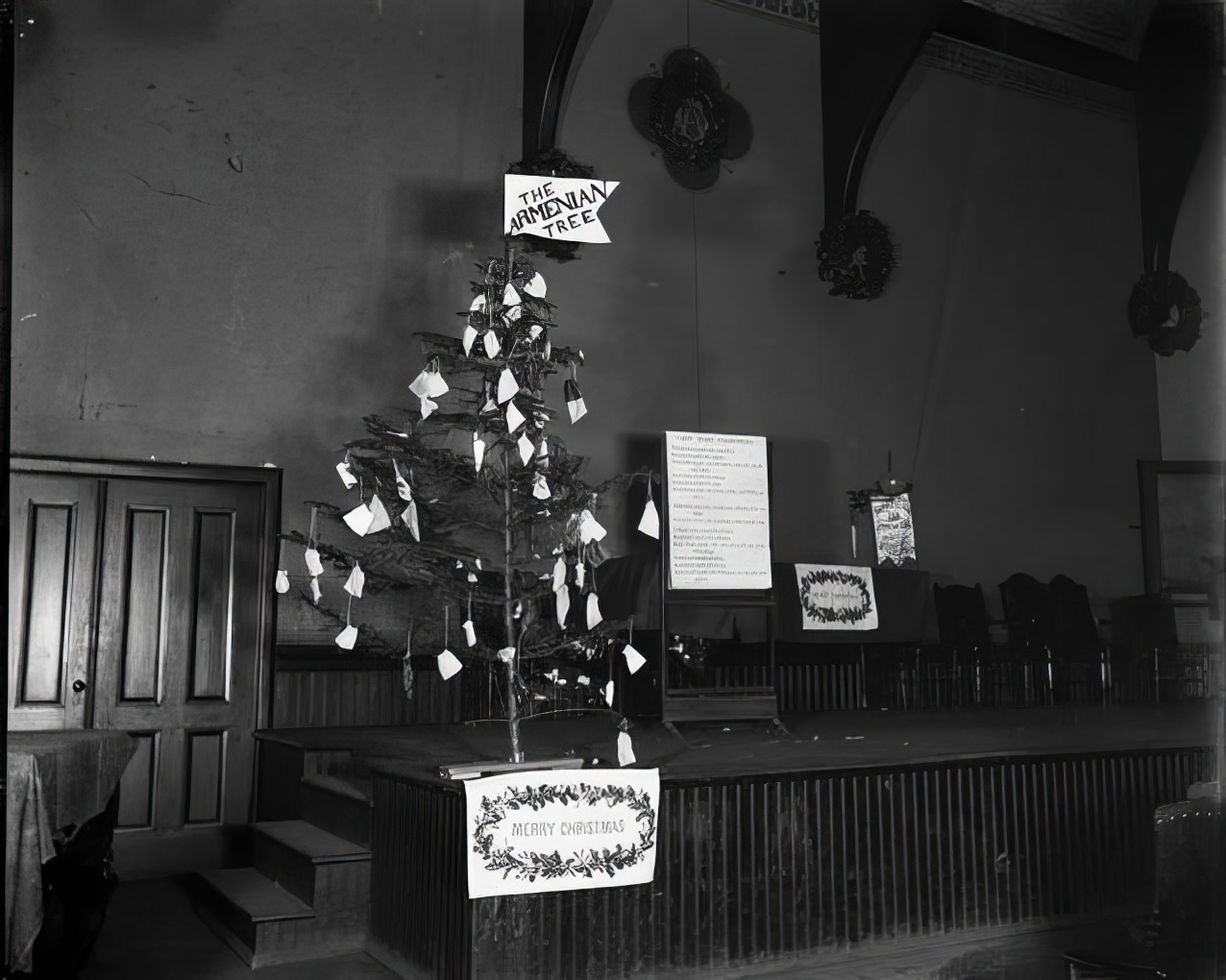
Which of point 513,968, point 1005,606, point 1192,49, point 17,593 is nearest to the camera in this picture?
point 1192,49

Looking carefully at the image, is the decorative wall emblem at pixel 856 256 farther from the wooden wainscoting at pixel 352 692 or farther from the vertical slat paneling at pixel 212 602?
the vertical slat paneling at pixel 212 602

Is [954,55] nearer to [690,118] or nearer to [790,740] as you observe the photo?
[690,118]

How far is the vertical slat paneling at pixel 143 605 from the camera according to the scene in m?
5.29

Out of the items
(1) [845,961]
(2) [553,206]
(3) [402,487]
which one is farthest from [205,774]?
(2) [553,206]

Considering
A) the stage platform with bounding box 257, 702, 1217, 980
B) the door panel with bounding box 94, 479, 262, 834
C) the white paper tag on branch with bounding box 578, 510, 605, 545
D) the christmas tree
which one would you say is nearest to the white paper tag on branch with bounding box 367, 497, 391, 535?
the christmas tree

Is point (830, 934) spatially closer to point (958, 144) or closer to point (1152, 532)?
point (1152, 532)

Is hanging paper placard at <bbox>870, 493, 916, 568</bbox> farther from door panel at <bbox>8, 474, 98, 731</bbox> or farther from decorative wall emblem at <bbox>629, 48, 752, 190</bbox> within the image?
door panel at <bbox>8, 474, 98, 731</bbox>

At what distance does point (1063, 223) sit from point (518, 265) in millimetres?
4268

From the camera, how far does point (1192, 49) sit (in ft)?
7.23

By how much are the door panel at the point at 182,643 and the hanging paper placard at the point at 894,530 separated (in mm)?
3492

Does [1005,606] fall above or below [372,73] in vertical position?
below

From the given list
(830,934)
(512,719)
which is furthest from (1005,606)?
(512,719)

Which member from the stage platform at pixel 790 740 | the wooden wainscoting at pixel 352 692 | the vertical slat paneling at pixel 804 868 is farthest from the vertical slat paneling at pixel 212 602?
the vertical slat paneling at pixel 804 868

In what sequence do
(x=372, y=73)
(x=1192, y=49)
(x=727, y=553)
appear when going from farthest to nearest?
(x=372, y=73), (x=727, y=553), (x=1192, y=49)
